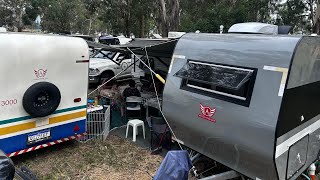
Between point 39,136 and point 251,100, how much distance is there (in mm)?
3976

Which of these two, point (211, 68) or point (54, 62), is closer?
point (211, 68)

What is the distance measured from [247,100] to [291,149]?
955mm

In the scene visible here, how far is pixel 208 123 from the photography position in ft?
14.4

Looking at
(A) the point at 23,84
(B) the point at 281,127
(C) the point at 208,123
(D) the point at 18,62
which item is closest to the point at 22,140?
(A) the point at 23,84

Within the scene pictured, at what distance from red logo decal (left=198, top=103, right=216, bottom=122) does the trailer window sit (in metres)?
0.20

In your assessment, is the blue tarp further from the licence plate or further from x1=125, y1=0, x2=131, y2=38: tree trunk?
x1=125, y1=0, x2=131, y2=38: tree trunk

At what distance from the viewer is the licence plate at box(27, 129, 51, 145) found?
550cm

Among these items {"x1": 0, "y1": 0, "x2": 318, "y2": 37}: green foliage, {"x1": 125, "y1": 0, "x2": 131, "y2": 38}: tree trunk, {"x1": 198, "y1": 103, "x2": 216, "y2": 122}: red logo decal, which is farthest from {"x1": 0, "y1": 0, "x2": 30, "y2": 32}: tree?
{"x1": 198, "y1": 103, "x2": 216, "y2": 122}: red logo decal

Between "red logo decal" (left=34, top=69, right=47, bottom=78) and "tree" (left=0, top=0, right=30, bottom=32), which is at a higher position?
"tree" (left=0, top=0, right=30, bottom=32)

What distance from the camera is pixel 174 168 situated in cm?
365

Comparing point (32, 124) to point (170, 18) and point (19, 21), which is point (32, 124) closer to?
point (170, 18)

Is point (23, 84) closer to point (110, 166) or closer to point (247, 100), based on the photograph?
point (110, 166)

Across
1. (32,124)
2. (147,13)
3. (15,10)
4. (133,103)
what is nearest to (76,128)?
(32,124)

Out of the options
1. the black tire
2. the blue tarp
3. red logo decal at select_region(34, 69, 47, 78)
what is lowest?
the blue tarp
